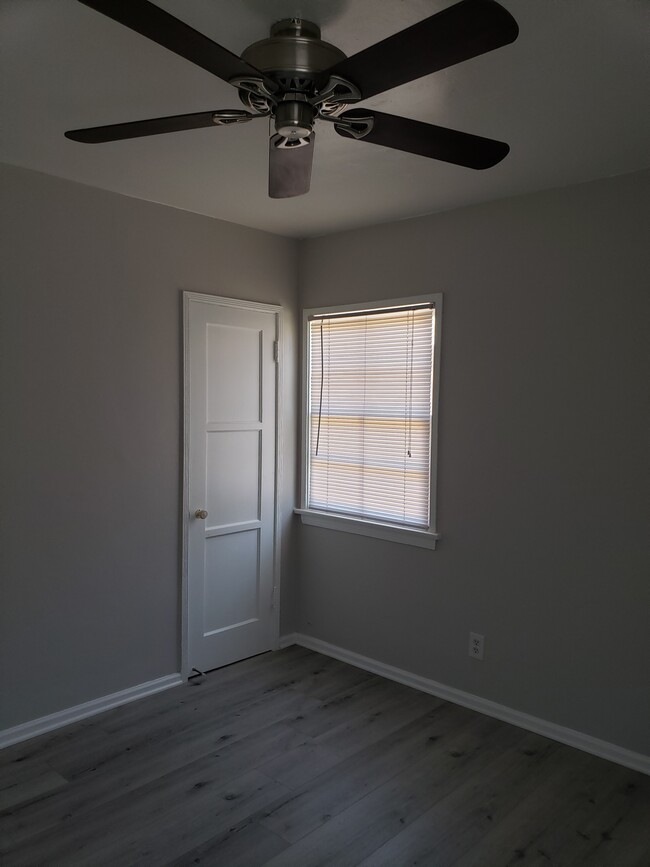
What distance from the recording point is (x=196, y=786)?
257 cm

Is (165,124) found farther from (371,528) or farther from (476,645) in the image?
(476,645)

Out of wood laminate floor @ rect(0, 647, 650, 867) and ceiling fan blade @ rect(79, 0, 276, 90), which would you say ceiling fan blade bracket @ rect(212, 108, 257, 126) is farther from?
wood laminate floor @ rect(0, 647, 650, 867)

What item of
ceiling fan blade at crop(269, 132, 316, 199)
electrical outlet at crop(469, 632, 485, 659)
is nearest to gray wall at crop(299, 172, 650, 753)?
electrical outlet at crop(469, 632, 485, 659)

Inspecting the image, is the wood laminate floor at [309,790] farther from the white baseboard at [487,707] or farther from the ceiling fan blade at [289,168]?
the ceiling fan blade at [289,168]

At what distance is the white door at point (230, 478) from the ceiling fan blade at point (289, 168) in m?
1.61

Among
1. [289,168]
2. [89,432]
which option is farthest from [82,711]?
[289,168]

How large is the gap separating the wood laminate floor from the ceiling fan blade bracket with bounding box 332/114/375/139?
7.47 feet

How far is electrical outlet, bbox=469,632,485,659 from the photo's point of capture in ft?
10.6

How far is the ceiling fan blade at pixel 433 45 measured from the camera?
1114 millimetres

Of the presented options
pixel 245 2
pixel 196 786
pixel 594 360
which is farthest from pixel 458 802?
pixel 245 2

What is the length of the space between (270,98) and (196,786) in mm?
2482

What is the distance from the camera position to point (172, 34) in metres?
1.22

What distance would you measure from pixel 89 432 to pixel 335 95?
2.08 m

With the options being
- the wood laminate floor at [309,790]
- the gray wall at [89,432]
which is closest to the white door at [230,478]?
the gray wall at [89,432]
